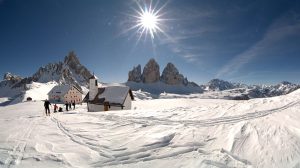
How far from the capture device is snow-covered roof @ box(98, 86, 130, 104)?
44612mm

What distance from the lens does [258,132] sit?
886cm

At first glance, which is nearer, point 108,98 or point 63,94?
point 108,98

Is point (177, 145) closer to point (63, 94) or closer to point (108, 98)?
point (108, 98)

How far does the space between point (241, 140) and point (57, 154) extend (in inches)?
281

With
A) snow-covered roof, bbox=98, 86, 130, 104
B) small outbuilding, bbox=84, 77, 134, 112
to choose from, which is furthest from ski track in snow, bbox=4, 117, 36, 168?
snow-covered roof, bbox=98, 86, 130, 104

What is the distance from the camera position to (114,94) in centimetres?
4638

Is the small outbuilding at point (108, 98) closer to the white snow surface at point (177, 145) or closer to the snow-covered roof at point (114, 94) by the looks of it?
the snow-covered roof at point (114, 94)

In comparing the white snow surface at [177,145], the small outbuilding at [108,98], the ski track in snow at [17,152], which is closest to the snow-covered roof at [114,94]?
the small outbuilding at [108,98]

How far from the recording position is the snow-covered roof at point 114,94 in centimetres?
4461

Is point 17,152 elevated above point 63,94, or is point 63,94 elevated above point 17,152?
point 63,94

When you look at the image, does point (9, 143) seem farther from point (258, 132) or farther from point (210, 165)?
point (258, 132)

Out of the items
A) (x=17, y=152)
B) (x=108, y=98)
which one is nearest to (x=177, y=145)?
(x=17, y=152)

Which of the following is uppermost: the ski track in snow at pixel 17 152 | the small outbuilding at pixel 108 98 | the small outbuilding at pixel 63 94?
the small outbuilding at pixel 63 94

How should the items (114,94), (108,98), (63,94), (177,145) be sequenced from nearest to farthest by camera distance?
(177,145), (108,98), (114,94), (63,94)
